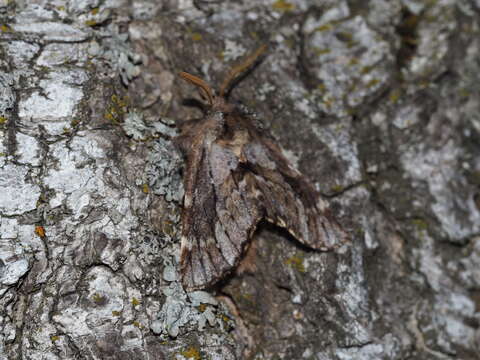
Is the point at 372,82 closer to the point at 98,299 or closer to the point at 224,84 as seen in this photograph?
the point at 224,84

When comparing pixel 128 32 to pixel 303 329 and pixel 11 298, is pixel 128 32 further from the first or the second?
pixel 303 329

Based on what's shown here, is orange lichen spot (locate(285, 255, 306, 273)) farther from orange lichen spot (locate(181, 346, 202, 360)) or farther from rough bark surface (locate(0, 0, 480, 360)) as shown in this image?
orange lichen spot (locate(181, 346, 202, 360))

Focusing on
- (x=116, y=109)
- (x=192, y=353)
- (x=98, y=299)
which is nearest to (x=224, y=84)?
(x=116, y=109)

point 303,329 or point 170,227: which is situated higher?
point 170,227

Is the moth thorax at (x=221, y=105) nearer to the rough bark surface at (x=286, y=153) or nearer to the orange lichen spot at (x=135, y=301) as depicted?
the rough bark surface at (x=286, y=153)

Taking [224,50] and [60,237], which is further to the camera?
[224,50]

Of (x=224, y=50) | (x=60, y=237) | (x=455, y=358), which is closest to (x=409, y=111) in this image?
(x=224, y=50)

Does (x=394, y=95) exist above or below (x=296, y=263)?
above
